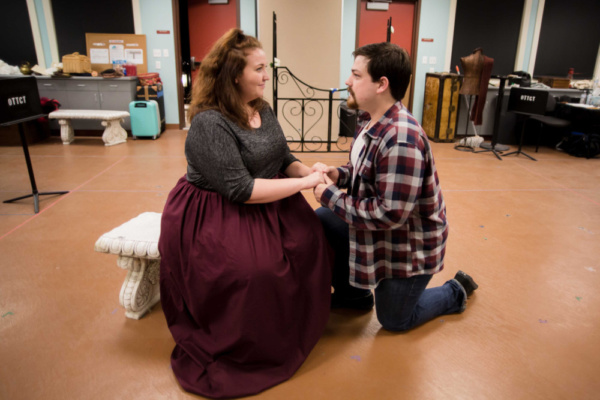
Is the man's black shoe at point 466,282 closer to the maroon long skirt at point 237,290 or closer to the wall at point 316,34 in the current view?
the maroon long skirt at point 237,290

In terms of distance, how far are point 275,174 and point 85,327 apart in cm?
112

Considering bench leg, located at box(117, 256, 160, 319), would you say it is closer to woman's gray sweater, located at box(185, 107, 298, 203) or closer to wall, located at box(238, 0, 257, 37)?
woman's gray sweater, located at box(185, 107, 298, 203)

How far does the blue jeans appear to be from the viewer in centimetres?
170

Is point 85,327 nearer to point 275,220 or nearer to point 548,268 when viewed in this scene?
point 275,220

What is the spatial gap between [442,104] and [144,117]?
4411 mm

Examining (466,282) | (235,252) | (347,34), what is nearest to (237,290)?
(235,252)

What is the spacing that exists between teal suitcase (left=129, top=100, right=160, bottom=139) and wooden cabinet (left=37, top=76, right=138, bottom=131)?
233 mm

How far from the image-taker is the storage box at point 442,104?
6.13 meters

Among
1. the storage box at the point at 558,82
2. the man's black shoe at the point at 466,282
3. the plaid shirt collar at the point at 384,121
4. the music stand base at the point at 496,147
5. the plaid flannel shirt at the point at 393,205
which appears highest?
the plaid shirt collar at the point at 384,121

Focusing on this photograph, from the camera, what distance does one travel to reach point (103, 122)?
18.7ft

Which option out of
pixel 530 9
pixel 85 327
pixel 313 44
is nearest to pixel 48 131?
pixel 313 44

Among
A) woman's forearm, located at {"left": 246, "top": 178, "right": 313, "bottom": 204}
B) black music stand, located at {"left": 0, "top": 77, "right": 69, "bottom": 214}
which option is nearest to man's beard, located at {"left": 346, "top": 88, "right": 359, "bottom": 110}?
woman's forearm, located at {"left": 246, "top": 178, "right": 313, "bottom": 204}

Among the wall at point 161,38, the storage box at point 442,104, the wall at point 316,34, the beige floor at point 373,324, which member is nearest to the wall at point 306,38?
the wall at point 316,34

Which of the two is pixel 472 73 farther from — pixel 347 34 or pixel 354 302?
pixel 354 302
